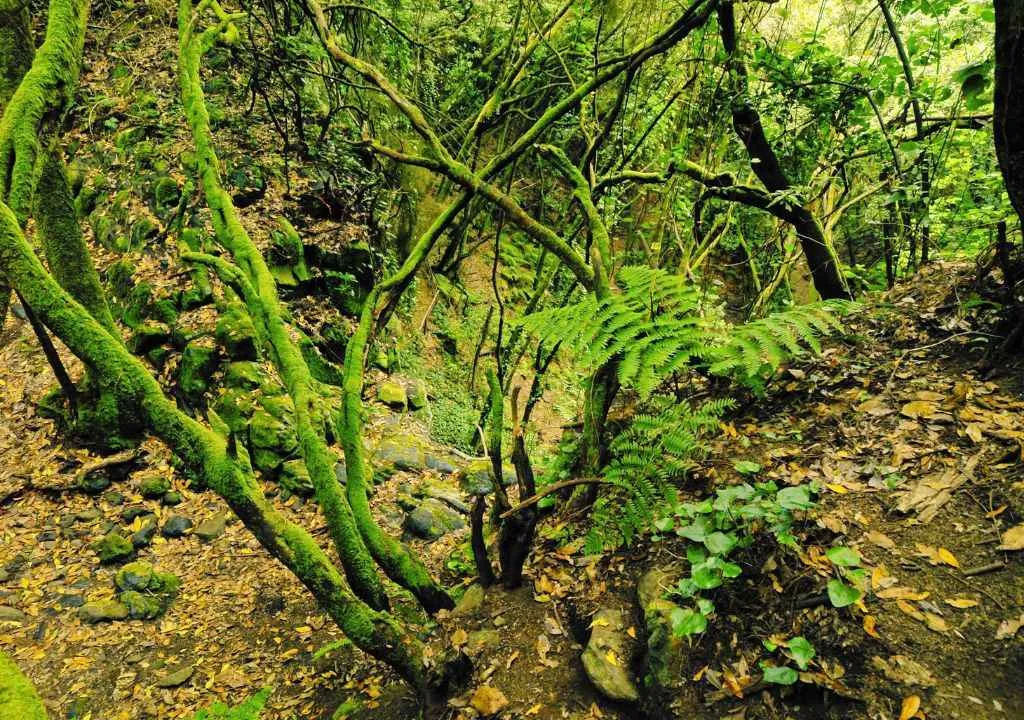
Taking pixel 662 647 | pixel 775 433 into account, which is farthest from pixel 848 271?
pixel 662 647

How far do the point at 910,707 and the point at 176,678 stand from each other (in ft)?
14.7

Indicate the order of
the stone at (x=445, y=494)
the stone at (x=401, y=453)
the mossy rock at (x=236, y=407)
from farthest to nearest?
the stone at (x=401, y=453)
the stone at (x=445, y=494)
the mossy rock at (x=236, y=407)

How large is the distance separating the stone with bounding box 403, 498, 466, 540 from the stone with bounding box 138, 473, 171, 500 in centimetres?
255

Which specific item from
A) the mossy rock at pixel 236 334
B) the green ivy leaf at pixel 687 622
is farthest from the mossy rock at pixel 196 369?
the green ivy leaf at pixel 687 622

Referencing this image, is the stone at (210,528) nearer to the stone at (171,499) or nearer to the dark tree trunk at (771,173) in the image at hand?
the stone at (171,499)

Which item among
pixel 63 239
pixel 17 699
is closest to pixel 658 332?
pixel 17 699

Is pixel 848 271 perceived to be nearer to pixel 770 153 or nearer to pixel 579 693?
pixel 770 153

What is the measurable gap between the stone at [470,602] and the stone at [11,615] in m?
3.70

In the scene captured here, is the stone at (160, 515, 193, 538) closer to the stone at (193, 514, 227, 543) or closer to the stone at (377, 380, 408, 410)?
the stone at (193, 514, 227, 543)

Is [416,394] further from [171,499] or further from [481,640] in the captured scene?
[481,640]

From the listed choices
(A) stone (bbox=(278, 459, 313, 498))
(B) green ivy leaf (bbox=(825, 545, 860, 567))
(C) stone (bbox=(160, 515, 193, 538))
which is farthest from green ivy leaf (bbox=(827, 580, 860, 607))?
(C) stone (bbox=(160, 515, 193, 538))

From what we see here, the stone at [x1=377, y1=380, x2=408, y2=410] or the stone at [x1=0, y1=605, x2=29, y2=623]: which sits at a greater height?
the stone at [x1=377, y1=380, x2=408, y2=410]

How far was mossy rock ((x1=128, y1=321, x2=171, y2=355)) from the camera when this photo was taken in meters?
5.93

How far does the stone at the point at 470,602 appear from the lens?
325cm
